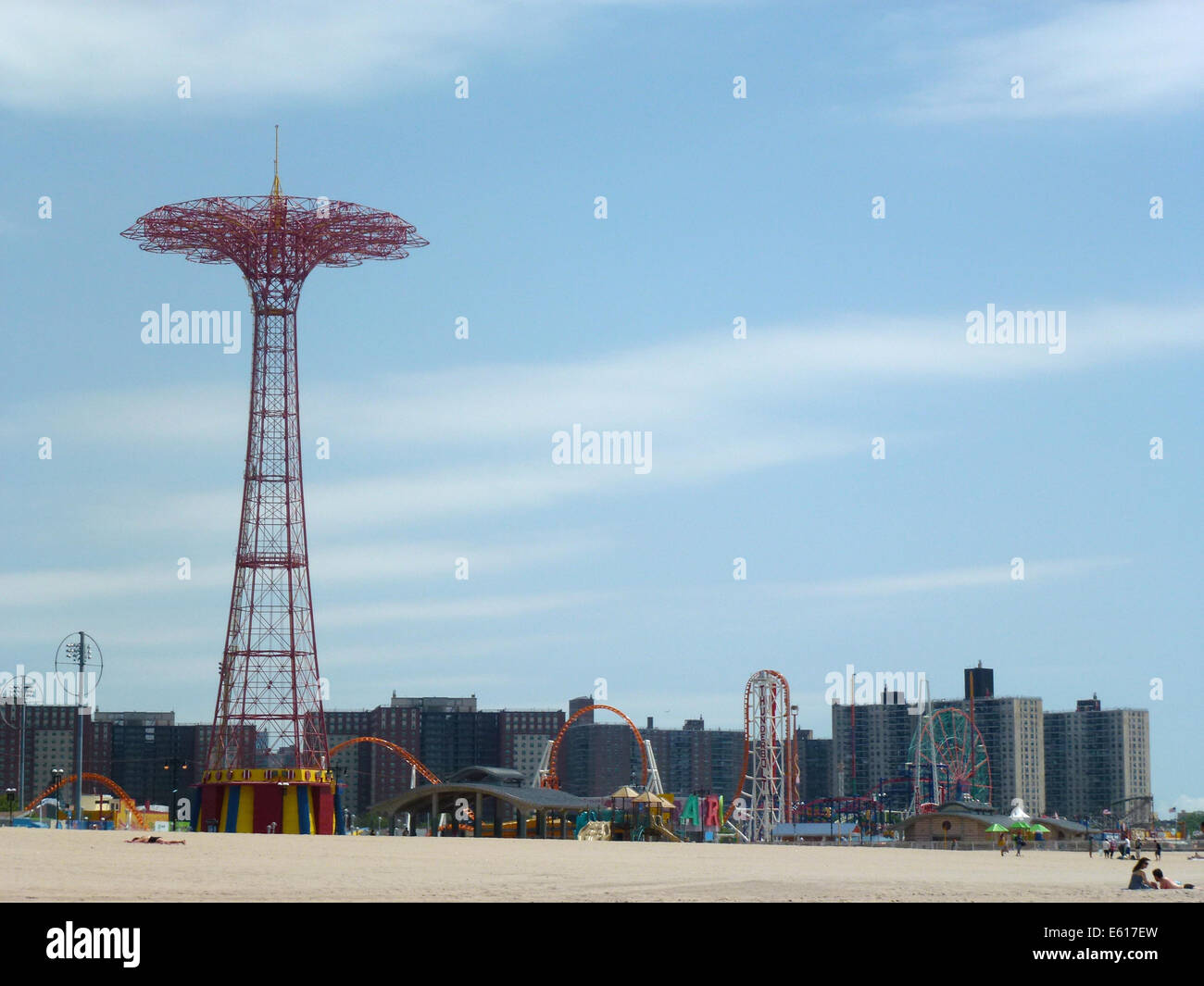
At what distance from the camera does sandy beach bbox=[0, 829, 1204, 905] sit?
3244 cm

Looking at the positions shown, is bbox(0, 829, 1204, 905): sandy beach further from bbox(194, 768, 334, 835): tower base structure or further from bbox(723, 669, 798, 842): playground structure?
bbox(723, 669, 798, 842): playground structure

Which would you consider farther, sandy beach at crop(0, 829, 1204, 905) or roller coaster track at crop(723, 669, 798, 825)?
roller coaster track at crop(723, 669, 798, 825)

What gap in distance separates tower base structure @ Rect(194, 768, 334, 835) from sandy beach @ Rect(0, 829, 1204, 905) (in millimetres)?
11478

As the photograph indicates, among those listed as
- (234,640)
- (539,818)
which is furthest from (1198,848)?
(234,640)

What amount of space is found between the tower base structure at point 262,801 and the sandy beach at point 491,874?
37.7ft

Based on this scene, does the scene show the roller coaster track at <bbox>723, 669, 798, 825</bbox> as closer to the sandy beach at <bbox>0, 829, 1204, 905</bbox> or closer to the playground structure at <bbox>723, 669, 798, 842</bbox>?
the playground structure at <bbox>723, 669, 798, 842</bbox>

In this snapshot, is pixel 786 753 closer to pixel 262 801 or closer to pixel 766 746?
pixel 766 746

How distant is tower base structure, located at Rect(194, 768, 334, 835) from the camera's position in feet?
242

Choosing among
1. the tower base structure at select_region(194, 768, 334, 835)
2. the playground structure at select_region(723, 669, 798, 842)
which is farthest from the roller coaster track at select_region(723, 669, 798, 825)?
the tower base structure at select_region(194, 768, 334, 835)

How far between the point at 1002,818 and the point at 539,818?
84.0 feet

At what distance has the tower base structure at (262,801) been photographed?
73625 millimetres

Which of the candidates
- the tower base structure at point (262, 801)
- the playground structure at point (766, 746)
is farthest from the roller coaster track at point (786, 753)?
the tower base structure at point (262, 801)
